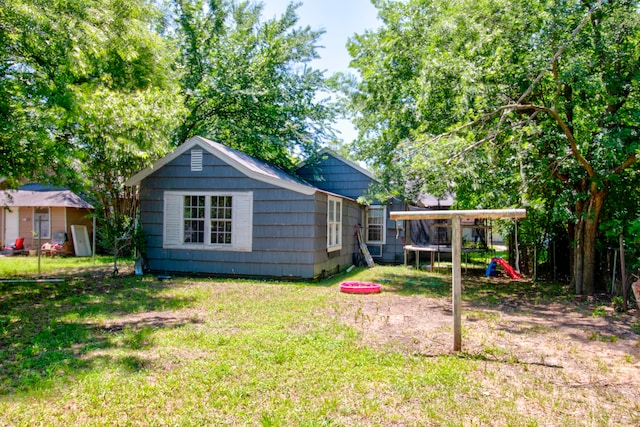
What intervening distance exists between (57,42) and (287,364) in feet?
22.9

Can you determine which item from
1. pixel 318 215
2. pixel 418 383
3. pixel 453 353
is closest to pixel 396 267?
pixel 318 215

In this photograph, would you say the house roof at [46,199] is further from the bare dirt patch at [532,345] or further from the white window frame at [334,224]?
the bare dirt patch at [532,345]

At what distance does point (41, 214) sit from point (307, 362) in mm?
17995

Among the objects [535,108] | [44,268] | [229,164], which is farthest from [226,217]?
[535,108]

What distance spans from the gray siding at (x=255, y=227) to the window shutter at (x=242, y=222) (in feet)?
0.37

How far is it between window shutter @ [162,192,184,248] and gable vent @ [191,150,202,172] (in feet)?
2.69

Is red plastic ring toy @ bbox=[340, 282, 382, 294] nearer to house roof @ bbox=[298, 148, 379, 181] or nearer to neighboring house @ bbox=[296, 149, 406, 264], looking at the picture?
neighboring house @ bbox=[296, 149, 406, 264]

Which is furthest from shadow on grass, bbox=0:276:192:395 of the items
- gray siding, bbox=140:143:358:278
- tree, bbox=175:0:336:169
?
tree, bbox=175:0:336:169

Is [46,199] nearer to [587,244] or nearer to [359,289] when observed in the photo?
[359,289]

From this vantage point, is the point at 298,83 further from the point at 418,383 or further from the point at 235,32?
the point at 418,383

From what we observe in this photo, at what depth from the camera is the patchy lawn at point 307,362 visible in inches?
141

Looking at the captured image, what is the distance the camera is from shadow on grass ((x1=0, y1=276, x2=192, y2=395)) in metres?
4.53

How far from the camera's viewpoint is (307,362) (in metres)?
4.68

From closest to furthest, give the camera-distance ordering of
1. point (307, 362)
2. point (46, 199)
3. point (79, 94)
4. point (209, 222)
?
point (307, 362)
point (79, 94)
point (209, 222)
point (46, 199)
